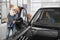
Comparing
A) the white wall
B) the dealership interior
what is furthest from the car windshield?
the white wall

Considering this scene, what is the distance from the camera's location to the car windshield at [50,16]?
2646 millimetres

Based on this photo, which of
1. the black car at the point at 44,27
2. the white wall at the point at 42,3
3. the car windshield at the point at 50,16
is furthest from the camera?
the white wall at the point at 42,3

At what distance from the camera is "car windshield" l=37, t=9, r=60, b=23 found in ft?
8.68

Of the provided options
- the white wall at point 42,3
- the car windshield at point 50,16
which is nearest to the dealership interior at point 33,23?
the car windshield at point 50,16

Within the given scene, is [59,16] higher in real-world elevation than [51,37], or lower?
higher

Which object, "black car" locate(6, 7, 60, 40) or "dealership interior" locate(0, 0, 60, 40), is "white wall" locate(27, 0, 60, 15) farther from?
"black car" locate(6, 7, 60, 40)

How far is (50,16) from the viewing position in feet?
9.05

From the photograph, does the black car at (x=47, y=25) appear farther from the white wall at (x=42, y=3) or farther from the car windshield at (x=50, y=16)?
the white wall at (x=42, y=3)

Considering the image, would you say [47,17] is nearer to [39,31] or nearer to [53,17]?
[53,17]

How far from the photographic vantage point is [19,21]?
3.49 m

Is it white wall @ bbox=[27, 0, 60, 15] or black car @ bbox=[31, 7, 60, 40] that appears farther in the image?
white wall @ bbox=[27, 0, 60, 15]

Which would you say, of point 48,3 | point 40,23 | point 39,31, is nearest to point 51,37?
point 39,31

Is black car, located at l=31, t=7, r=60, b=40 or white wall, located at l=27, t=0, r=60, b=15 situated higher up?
white wall, located at l=27, t=0, r=60, b=15

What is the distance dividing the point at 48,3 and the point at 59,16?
3.18 m
